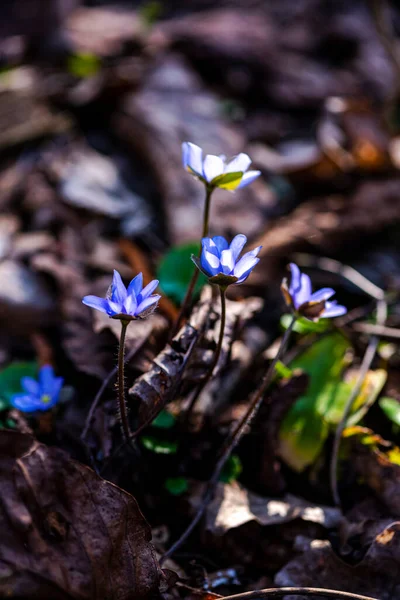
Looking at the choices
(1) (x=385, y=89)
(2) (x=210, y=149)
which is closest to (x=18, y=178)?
(2) (x=210, y=149)

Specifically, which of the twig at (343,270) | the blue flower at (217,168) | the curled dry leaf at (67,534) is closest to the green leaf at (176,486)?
the curled dry leaf at (67,534)

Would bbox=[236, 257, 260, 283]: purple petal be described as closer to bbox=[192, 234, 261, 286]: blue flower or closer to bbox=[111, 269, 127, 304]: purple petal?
bbox=[192, 234, 261, 286]: blue flower

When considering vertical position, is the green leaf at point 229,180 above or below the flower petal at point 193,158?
below

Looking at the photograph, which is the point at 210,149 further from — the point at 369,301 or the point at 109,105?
the point at 369,301

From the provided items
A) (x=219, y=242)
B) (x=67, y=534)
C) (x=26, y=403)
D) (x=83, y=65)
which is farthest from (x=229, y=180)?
(x=83, y=65)

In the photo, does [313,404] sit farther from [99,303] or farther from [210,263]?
[99,303]

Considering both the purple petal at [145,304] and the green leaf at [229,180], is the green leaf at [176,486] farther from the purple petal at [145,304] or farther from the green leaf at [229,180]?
the green leaf at [229,180]

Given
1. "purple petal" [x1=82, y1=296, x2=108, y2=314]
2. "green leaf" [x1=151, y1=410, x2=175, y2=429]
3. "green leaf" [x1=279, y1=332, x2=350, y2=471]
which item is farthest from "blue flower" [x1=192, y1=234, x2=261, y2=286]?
"green leaf" [x1=279, y1=332, x2=350, y2=471]
